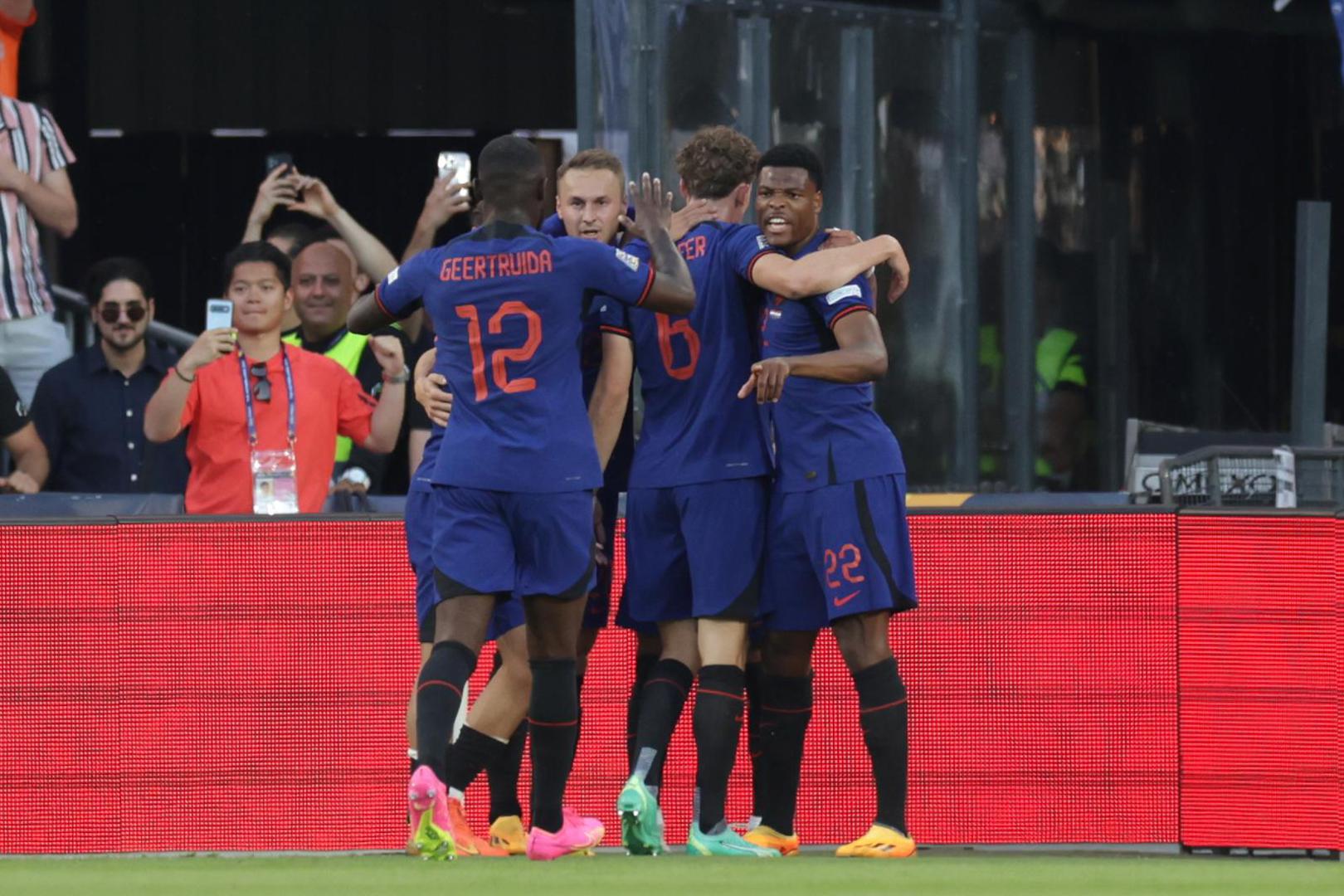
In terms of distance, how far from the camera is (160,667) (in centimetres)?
983

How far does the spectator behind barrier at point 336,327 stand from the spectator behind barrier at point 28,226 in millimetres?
1302

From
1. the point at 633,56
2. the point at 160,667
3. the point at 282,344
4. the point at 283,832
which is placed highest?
the point at 633,56

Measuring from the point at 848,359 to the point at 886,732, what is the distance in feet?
3.76

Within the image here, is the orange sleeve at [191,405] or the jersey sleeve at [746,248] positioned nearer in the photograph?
the jersey sleeve at [746,248]

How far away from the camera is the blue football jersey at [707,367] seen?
8219mm

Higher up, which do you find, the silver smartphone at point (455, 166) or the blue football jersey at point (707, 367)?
the silver smartphone at point (455, 166)

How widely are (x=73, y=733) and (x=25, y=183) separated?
332cm

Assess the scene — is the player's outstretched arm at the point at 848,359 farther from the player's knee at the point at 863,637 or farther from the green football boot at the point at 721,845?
the green football boot at the point at 721,845

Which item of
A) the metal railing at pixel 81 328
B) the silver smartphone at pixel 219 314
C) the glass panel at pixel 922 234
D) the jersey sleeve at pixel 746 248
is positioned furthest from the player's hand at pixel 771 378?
the metal railing at pixel 81 328

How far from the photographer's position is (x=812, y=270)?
7961mm

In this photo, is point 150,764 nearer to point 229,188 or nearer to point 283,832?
point 283,832

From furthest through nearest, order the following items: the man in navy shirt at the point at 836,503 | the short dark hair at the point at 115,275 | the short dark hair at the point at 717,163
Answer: the short dark hair at the point at 115,275 < the short dark hair at the point at 717,163 < the man in navy shirt at the point at 836,503

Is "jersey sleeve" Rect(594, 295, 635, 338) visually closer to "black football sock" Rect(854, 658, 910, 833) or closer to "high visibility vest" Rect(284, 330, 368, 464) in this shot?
"black football sock" Rect(854, 658, 910, 833)

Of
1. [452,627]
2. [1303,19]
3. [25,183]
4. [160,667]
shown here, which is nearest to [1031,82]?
[1303,19]
